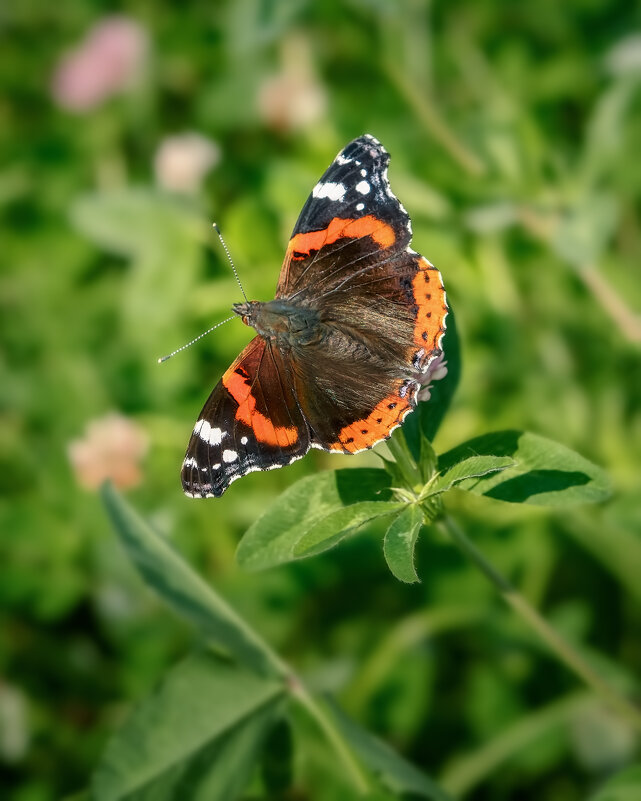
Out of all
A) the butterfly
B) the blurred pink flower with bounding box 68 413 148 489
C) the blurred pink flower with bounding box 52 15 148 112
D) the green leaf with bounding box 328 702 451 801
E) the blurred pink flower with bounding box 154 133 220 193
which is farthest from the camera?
the blurred pink flower with bounding box 52 15 148 112

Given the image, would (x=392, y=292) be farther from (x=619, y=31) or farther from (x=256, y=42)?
(x=619, y=31)

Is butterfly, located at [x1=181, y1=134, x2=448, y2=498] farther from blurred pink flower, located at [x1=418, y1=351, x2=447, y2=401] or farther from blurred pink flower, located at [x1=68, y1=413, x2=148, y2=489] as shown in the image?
blurred pink flower, located at [x1=68, y1=413, x2=148, y2=489]

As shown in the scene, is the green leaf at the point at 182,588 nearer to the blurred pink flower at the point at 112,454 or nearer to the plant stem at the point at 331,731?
the plant stem at the point at 331,731

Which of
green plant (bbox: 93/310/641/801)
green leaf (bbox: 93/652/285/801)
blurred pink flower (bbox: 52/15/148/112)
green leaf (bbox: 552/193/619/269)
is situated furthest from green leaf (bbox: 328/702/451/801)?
blurred pink flower (bbox: 52/15/148/112)

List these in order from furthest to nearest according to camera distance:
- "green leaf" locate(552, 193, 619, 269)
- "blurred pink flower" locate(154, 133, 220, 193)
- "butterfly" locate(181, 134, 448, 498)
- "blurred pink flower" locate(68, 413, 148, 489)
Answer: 1. "blurred pink flower" locate(154, 133, 220, 193)
2. "blurred pink flower" locate(68, 413, 148, 489)
3. "green leaf" locate(552, 193, 619, 269)
4. "butterfly" locate(181, 134, 448, 498)

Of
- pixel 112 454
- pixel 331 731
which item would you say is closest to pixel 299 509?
pixel 331 731

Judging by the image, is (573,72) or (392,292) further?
(573,72)

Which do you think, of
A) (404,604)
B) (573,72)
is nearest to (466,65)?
(573,72)
